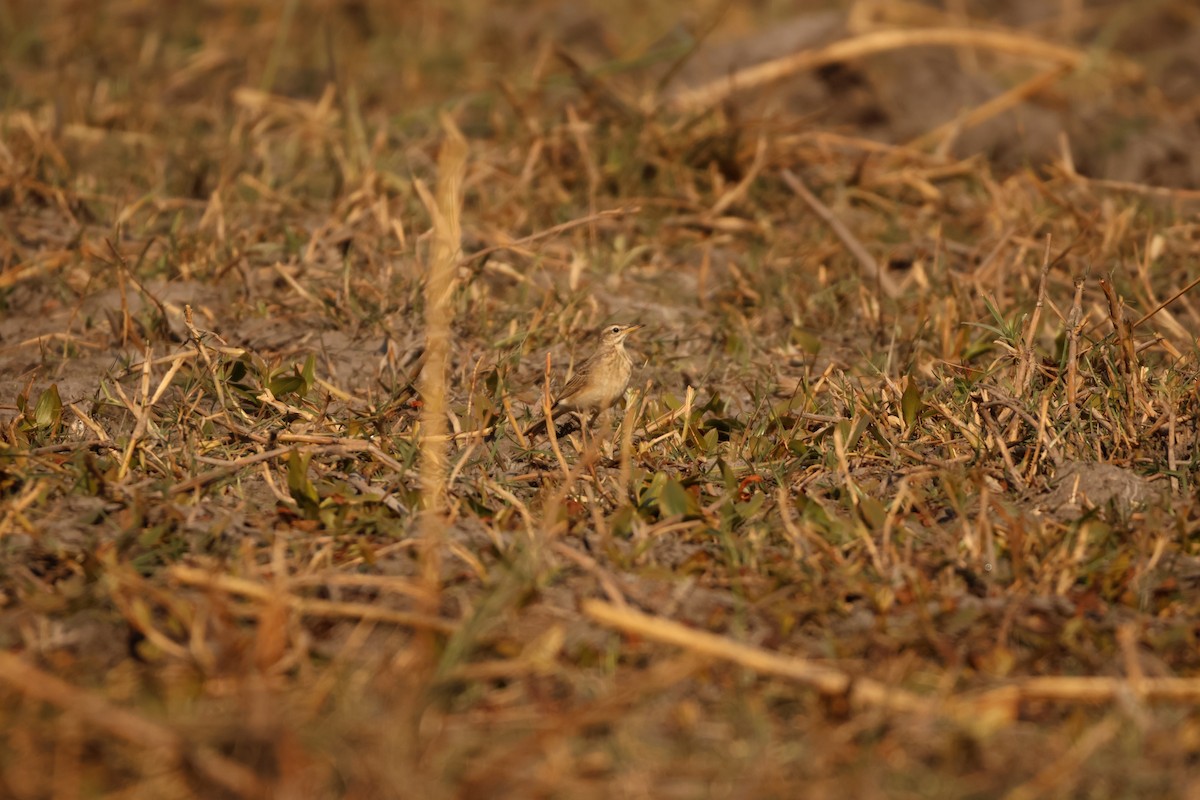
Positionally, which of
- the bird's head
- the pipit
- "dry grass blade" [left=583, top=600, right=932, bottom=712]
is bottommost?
the pipit

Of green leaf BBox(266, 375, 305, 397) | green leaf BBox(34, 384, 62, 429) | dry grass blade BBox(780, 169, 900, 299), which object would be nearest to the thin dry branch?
dry grass blade BBox(780, 169, 900, 299)

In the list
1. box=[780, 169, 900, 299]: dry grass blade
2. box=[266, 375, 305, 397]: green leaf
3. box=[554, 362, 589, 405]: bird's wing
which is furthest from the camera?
box=[780, 169, 900, 299]: dry grass blade

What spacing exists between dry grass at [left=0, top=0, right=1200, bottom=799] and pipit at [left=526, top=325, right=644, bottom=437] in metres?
0.10

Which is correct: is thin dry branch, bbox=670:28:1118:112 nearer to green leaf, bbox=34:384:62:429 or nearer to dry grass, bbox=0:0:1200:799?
dry grass, bbox=0:0:1200:799

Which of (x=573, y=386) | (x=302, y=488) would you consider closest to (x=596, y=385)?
(x=573, y=386)

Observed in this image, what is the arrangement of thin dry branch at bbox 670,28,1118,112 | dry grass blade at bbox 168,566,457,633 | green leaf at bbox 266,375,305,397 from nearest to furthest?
dry grass blade at bbox 168,566,457,633 → green leaf at bbox 266,375,305,397 → thin dry branch at bbox 670,28,1118,112

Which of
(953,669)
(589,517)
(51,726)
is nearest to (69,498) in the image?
(51,726)

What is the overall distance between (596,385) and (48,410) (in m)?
1.76

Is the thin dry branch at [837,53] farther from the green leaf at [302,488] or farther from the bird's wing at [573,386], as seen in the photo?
the green leaf at [302,488]

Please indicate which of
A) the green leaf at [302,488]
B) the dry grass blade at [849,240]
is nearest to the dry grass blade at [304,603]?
the green leaf at [302,488]

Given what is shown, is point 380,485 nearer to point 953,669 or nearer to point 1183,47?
point 953,669

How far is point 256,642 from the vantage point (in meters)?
2.95

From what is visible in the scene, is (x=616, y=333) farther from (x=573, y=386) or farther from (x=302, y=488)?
(x=302, y=488)

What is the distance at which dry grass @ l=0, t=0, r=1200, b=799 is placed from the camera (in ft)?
9.18
